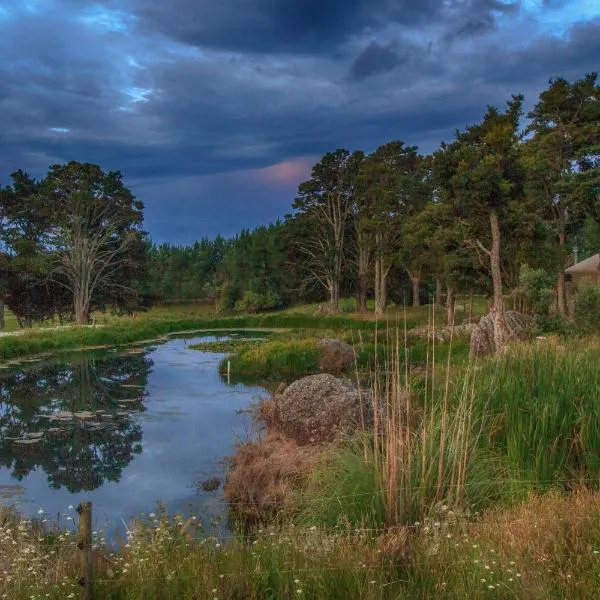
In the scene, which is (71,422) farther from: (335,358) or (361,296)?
(361,296)

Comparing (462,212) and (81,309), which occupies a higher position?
(462,212)

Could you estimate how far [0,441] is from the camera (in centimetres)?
1228

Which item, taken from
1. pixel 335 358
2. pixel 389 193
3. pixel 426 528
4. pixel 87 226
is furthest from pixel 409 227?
pixel 426 528

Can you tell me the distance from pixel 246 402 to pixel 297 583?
12.4 meters

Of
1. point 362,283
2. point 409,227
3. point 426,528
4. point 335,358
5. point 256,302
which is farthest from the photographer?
point 256,302

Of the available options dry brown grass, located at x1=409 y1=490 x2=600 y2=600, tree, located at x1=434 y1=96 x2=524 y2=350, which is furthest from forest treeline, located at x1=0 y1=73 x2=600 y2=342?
dry brown grass, located at x1=409 y1=490 x2=600 y2=600

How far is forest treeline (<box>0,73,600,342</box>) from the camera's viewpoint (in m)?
26.4

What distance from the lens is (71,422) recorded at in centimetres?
1388

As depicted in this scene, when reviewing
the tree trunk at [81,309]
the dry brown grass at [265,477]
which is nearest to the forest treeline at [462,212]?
the dry brown grass at [265,477]

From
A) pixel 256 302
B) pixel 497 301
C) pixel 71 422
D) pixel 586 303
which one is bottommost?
pixel 71 422

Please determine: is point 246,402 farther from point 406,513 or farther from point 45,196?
point 45,196

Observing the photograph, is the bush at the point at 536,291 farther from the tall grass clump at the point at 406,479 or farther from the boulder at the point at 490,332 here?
the tall grass clump at the point at 406,479

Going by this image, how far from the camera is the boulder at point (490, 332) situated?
2000 cm

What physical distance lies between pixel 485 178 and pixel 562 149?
10522 mm
